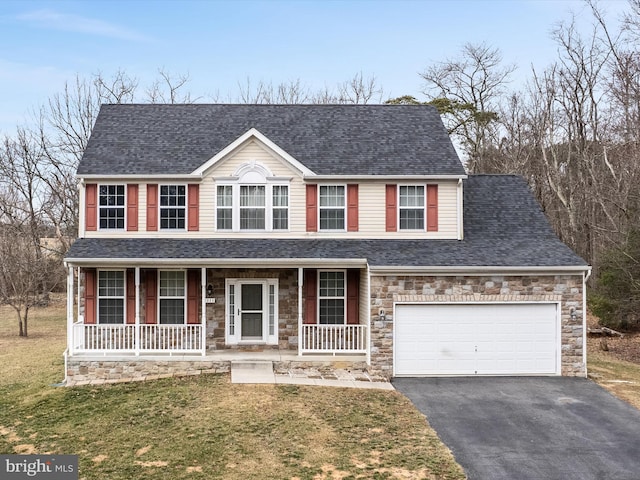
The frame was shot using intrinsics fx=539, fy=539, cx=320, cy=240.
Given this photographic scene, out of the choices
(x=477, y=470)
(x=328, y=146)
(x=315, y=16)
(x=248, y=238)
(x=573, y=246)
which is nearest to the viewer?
(x=477, y=470)

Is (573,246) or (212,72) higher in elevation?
(212,72)

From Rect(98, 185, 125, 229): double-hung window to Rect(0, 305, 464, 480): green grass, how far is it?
4.69m

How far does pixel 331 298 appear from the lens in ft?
51.5

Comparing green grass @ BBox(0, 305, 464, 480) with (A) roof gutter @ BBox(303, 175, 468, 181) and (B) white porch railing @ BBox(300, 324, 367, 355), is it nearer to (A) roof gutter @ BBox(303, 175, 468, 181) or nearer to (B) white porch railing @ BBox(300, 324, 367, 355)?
(B) white porch railing @ BBox(300, 324, 367, 355)

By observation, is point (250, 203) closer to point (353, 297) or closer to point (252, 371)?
point (353, 297)

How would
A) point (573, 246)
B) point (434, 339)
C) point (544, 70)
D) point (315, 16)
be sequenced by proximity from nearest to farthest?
point (434, 339), point (315, 16), point (573, 246), point (544, 70)

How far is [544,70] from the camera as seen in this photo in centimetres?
3122

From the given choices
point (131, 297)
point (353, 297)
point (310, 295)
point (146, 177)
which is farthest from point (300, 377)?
point (146, 177)

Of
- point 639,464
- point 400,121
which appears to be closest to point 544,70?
point 400,121

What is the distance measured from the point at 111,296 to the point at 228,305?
3.35m

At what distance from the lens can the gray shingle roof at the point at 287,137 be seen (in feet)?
53.5

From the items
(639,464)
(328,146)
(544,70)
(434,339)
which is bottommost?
(639,464)

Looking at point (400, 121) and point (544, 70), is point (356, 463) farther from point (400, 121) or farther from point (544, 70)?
point (544, 70)

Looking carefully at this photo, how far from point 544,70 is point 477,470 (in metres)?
28.6
